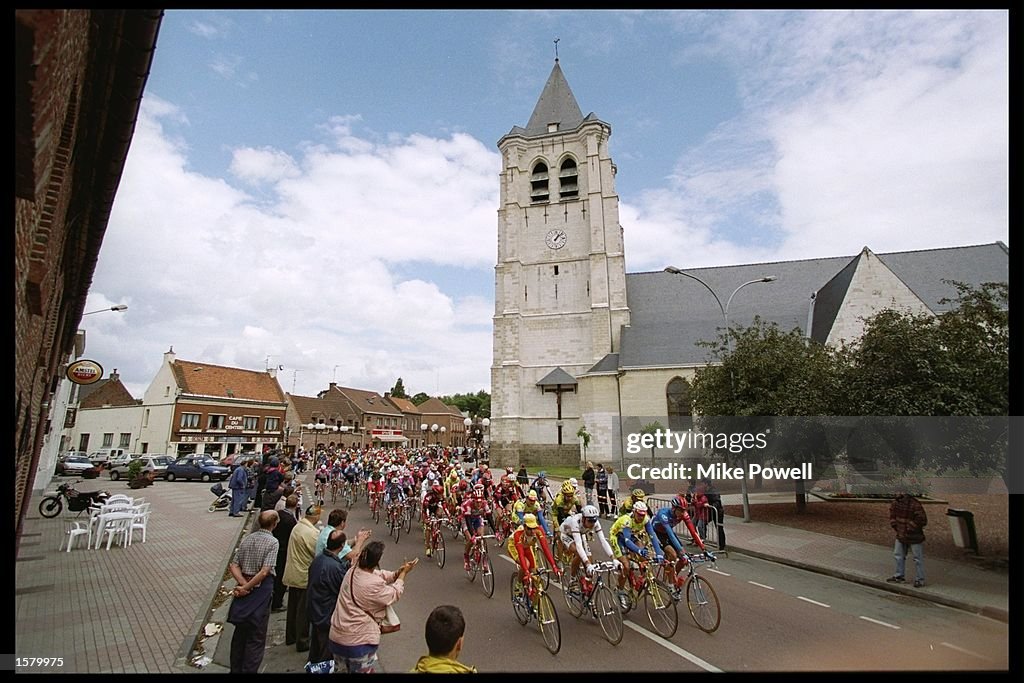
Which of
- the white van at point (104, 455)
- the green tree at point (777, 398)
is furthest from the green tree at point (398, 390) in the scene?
the green tree at point (777, 398)

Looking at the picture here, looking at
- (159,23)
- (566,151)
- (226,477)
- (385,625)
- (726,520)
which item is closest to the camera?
(159,23)

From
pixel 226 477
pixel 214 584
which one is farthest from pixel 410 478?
pixel 226 477

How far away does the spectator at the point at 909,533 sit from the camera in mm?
8555

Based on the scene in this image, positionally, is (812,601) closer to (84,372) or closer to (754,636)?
(754,636)

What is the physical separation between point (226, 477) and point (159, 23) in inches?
1430

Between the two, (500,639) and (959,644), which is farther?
(500,639)

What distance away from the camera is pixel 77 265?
7621 millimetres

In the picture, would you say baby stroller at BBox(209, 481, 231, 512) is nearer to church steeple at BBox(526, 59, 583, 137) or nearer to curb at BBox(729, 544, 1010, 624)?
curb at BBox(729, 544, 1010, 624)

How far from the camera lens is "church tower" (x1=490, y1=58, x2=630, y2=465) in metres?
39.0

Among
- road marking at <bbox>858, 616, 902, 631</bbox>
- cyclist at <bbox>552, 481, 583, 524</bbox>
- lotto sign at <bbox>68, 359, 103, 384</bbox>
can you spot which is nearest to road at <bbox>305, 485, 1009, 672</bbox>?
road marking at <bbox>858, 616, 902, 631</bbox>

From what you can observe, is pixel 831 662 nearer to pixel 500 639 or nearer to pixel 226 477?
pixel 500 639

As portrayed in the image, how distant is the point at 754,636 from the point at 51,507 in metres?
23.3

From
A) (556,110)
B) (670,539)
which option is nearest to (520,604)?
(670,539)
